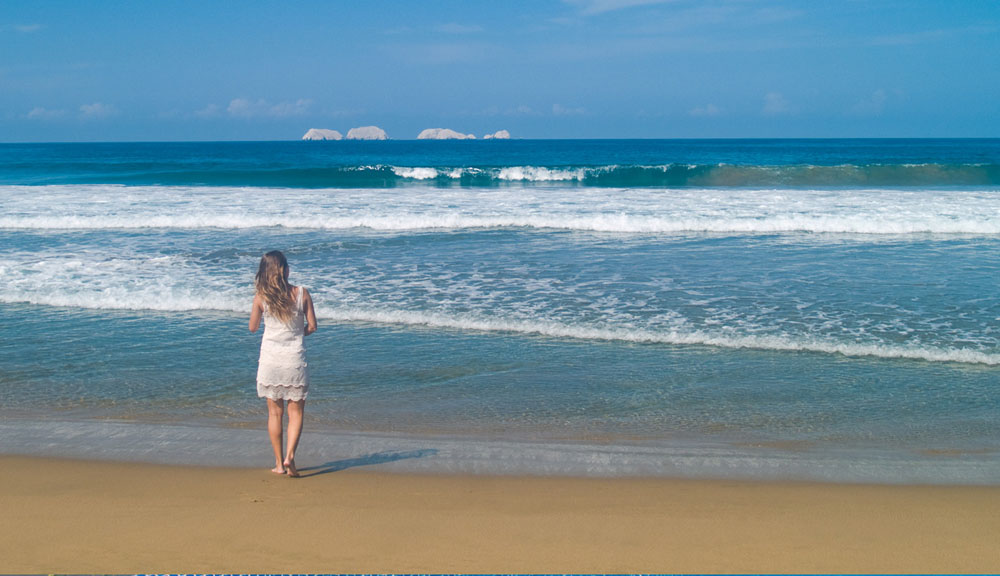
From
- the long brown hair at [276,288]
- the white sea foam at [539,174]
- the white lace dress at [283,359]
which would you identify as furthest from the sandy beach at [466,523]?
the white sea foam at [539,174]

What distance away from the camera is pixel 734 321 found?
8.05 metres

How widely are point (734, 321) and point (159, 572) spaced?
20.8ft

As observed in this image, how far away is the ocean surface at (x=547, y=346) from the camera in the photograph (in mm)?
4895

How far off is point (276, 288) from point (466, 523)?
5.74 feet

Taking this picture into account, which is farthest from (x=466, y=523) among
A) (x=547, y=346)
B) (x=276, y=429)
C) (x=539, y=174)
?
(x=539, y=174)

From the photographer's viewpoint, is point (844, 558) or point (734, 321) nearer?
point (844, 558)

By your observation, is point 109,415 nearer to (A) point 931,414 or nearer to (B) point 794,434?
(B) point 794,434

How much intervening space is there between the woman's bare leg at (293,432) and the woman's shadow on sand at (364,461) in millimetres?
82

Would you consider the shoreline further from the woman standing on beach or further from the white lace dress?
the white lace dress

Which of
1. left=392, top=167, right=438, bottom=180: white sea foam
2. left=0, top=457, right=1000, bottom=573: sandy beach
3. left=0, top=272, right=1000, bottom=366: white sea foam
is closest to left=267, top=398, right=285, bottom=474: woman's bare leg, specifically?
left=0, top=457, right=1000, bottom=573: sandy beach

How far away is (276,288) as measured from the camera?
4344 millimetres

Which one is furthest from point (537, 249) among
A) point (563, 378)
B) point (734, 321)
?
point (563, 378)

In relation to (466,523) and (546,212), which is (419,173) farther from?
(466,523)

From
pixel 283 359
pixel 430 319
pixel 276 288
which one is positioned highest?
pixel 276 288
